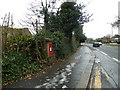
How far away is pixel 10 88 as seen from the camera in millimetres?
4227

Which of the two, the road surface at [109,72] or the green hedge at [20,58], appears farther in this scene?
the green hedge at [20,58]

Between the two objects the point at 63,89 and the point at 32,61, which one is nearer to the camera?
the point at 63,89

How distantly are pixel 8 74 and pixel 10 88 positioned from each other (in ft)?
3.26

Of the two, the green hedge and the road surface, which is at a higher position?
the green hedge

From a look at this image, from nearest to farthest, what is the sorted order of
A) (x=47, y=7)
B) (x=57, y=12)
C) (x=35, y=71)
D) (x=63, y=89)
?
(x=63, y=89)
(x=35, y=71)
(x=47, y=7)
(x=57, y=12)

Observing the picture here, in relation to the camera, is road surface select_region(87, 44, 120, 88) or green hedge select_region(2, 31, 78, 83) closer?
road surface select_region(87, 44, 120, 88)

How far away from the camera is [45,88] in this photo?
414cm

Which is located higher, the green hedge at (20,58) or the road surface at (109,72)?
the green hedge at (20,58)

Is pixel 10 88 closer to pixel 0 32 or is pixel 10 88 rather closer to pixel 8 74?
→ pixel 8 74

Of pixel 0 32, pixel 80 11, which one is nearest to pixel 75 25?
pixel 80 11

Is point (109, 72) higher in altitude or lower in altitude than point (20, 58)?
lower

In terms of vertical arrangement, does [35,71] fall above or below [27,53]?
below

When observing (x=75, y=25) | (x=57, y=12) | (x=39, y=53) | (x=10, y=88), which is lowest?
(x=10, y=88)

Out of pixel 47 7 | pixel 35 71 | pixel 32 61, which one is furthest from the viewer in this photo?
pixel 47 7
